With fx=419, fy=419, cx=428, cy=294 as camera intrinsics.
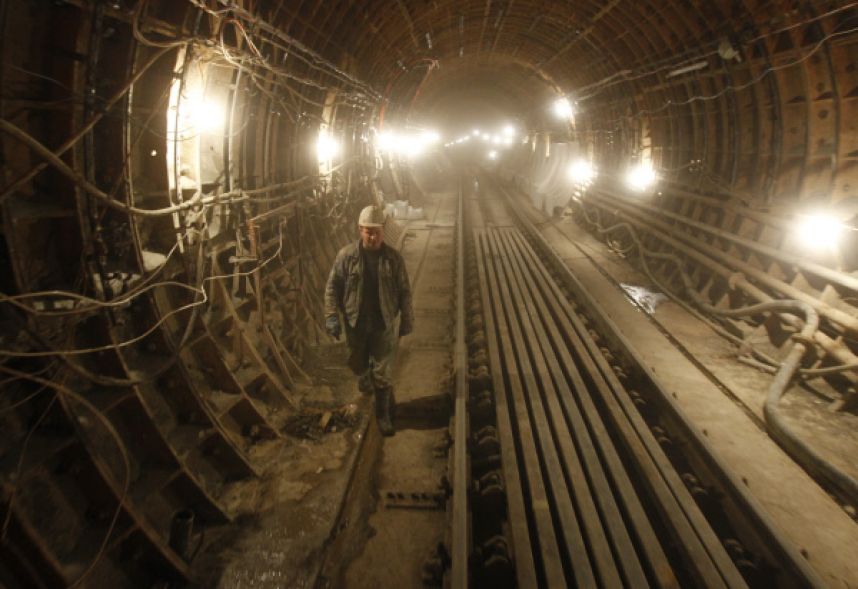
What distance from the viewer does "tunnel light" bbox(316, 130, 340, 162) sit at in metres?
8.16

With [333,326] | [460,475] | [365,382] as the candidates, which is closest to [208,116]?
[333,326]

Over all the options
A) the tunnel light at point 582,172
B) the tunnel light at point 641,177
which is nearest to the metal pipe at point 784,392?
the tunnel light at point 641,177

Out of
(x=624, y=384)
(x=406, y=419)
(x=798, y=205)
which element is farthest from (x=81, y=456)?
(x=798, y=205)

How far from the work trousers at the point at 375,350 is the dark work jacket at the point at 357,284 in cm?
13

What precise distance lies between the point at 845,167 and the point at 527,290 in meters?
5.37

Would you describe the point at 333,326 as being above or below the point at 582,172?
below

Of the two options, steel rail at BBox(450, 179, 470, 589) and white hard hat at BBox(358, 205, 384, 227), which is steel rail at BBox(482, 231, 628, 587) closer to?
steel rail at BBox(450, 179, 470, 589)

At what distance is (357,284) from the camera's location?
461cm

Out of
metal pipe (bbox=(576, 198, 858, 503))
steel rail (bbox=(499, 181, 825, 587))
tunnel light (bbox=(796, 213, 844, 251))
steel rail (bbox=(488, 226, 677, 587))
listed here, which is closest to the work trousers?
steel rail (bbox=(488, 226, 677, 587))

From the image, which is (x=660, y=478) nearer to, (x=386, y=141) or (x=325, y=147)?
(x=325, y=147)

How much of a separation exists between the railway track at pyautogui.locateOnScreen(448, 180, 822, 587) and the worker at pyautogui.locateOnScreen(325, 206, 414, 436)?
3.25 feet

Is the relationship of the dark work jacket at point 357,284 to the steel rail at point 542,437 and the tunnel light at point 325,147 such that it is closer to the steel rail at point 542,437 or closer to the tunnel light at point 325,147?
the steel rail at point 542,437

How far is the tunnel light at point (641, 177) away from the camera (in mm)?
11981

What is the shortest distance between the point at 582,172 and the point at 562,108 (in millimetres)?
3177
